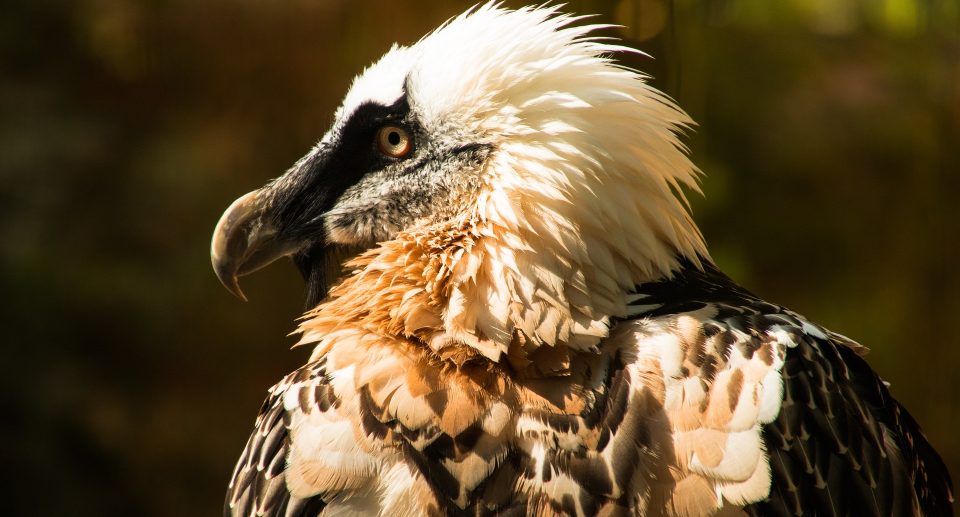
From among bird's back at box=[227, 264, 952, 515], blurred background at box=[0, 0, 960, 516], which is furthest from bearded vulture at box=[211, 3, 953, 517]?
blurred background at box=[0, 0, 960, 516]

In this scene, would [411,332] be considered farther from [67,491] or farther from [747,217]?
[67,491]

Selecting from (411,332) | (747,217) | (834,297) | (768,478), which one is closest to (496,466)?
(411,332)

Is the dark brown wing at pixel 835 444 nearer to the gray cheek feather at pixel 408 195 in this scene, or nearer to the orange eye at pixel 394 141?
the gray cheek feather at pixel 408 195

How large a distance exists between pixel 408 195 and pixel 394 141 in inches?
5.9

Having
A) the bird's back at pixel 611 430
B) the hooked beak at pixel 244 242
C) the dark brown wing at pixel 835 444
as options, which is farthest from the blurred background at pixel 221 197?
the bird's back at pixel 611 430

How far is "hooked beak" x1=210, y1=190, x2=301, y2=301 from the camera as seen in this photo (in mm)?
1964

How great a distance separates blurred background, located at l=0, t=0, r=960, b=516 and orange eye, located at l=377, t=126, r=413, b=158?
2.50 metres

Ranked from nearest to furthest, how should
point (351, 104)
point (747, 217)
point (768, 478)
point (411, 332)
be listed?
1. point (768, 478)
2. point (411, 332)
3. point (351, 104)
4. point (747, 217)

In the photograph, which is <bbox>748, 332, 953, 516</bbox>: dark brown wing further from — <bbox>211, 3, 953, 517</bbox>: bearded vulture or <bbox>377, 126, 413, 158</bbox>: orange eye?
<bbox>377, 126, 413, 158</bbox>: orange eye

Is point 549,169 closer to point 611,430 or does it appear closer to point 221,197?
point 611,430

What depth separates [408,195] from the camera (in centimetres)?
188

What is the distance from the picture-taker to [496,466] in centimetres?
154

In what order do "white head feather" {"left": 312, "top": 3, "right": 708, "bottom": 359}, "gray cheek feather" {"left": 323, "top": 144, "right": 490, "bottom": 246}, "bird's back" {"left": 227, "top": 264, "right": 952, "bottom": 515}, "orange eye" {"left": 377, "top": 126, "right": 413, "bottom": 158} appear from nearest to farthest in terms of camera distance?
"bird's back" {"left": 227, "top": 264, "right": 952, "bottom": 515} < "white head feather" {"left": 312, "top": 3, "right": 708, "bottom": 359} < "gray cheek feather" {"left": 323, "top": 144, "right": 490, "bottom": 246} < "orange eye" {"left": 377, "top": 126, "right": 413, "bottom": 158}

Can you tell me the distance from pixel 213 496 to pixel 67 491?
0.71 metres
